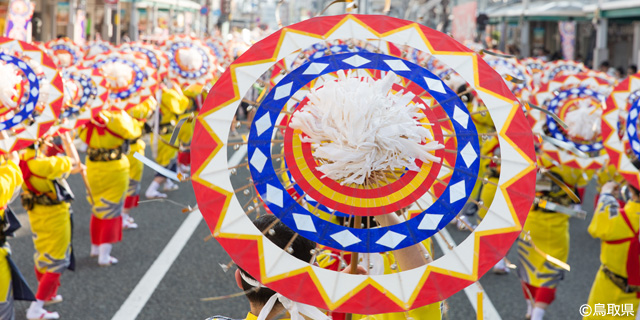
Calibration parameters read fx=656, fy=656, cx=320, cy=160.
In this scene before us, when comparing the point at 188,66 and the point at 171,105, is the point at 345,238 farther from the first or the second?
the point at 188,66

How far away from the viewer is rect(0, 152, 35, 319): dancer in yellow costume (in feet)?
11.9

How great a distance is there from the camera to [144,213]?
27.4ft

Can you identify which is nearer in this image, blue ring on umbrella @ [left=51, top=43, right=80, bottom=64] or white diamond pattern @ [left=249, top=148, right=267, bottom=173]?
white diamond pattern @ [left=249, top=148, right=267, bottom=173]

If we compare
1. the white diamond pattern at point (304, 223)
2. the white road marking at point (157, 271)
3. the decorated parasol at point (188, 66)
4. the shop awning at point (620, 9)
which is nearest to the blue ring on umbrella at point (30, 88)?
the white road marking at point (157, 271)

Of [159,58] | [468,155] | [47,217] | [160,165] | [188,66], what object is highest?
[159,58]

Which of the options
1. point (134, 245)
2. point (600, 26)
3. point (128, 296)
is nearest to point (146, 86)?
point (134, 245)

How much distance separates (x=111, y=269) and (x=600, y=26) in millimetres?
20507

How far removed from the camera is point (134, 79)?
681 centimetres

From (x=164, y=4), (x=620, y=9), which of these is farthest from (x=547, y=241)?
(x=164, y=4)

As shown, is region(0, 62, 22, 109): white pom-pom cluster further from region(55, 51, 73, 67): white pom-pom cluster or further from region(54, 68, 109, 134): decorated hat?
region(55, 51, 73, 67): white pom-pom cluster

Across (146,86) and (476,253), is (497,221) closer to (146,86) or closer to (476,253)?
(476,253)

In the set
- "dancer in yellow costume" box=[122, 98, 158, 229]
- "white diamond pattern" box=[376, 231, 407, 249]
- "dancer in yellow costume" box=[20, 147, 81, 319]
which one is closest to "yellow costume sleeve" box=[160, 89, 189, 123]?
"dancer in yellow costume" box=[122, 98, 158, 229]

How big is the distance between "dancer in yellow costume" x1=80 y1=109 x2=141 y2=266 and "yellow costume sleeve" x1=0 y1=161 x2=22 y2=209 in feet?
8.42

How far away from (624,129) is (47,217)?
4093 mm
